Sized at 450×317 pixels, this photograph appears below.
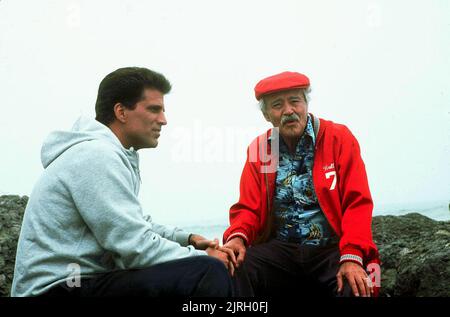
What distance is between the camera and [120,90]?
316 cm

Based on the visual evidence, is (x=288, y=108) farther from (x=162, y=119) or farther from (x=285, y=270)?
(x=285, y=270)

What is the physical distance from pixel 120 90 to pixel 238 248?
1304 mm

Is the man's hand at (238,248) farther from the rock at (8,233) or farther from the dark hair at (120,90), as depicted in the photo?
the rock at (8,233)

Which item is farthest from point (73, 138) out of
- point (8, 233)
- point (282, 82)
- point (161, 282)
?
point (8, 233)

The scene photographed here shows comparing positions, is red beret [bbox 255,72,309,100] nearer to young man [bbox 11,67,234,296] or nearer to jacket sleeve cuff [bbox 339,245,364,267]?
jacket sleeve cuff [bbox 339,245,364,267]

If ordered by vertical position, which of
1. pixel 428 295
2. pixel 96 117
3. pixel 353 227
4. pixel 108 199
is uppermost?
pixel 96 117

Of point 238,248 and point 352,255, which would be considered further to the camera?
point 238,248

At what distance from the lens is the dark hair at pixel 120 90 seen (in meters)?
3.15

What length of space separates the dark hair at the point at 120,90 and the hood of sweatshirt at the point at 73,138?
0.25m
